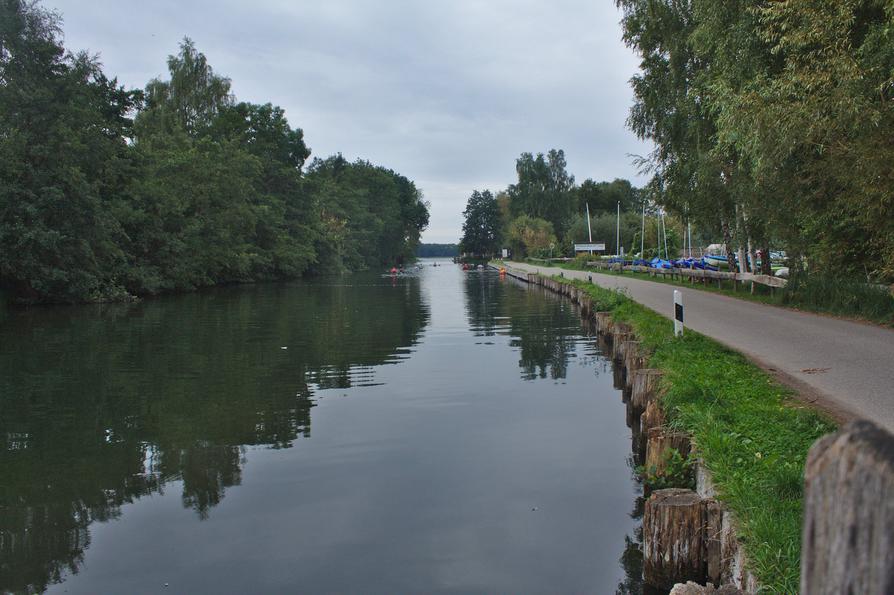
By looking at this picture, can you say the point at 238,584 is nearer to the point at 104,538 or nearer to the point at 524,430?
the point at 104,538

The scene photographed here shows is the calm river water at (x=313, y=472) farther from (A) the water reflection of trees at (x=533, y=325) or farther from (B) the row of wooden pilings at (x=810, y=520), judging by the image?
(B) the row of wooden pilings at (x=810, y=520)

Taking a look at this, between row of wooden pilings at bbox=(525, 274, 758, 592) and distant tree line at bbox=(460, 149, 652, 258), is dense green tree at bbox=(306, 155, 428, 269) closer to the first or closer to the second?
distant tree line at bbox=(460, 149, 652, 258)

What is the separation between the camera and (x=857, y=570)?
1257 mm

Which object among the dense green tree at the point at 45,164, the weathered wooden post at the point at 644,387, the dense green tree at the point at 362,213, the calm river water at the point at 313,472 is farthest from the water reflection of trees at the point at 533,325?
the dense green tree at the point at 362,213

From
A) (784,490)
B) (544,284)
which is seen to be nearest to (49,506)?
(784,490)

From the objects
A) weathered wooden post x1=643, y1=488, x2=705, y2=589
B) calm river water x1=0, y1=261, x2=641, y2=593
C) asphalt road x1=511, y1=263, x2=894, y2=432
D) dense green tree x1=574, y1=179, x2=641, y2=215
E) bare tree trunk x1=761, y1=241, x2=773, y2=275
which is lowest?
calm river water x1=0, y1=261, x2=641, y2=593

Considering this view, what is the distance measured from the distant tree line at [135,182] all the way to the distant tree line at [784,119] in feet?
75.6

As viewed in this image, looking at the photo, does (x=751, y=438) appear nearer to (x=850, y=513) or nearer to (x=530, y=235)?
(x=850, y=513)

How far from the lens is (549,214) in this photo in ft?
371

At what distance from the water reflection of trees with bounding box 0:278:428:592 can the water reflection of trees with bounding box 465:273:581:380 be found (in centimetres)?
301

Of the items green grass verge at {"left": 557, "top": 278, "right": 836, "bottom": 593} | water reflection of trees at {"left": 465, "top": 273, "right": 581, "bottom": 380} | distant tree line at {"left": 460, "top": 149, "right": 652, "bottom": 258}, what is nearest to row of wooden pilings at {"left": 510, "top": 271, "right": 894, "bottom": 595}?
green grass verge at {"left": 557, "top": 278, "right": 836, "bottom": 593}

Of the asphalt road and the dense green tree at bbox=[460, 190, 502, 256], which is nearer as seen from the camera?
the asphalt road

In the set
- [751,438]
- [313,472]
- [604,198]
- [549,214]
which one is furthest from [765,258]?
[604,198]

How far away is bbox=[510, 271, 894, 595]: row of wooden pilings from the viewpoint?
3.97 feet
